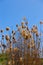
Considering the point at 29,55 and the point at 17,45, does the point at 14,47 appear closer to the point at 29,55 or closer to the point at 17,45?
the point at 17,45

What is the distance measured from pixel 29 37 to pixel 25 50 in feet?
1.05

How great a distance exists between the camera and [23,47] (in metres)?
4.46

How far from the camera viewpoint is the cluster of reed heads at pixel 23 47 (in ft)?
14.3

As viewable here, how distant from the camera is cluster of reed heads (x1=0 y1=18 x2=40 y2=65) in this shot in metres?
4.37

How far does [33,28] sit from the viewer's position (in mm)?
4605

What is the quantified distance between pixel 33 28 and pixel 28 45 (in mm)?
413

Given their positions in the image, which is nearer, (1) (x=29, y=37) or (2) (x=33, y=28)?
(1) (x=29, y=37)

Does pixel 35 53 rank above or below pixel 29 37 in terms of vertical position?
below

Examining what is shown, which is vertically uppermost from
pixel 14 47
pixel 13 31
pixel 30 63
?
pixel 13 31

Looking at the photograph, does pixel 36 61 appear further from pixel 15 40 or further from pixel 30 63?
pixel 15 40

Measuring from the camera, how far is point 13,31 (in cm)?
464

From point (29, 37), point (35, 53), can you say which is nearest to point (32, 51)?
point (35, 53)

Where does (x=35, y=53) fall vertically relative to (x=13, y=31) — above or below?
below

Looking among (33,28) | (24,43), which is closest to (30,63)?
(24,43)
